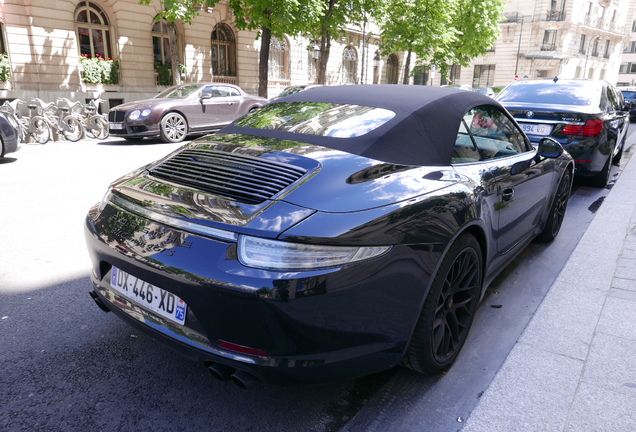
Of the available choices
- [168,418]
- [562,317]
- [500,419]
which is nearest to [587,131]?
[562,317]

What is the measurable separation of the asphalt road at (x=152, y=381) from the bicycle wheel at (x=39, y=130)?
29.8ft

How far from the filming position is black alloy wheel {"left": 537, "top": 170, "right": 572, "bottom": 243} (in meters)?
4.62

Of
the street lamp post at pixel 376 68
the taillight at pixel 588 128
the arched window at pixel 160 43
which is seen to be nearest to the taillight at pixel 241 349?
the taillight at pixel 588 128

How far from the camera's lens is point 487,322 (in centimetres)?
329

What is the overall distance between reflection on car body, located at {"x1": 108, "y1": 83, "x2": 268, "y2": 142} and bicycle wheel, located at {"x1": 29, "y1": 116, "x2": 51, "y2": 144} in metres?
1.50

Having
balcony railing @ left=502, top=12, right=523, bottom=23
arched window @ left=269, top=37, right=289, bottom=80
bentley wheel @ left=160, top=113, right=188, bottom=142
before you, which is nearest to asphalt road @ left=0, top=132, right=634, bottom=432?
bentley wheel @ left=160, top=113, right=188, bottom=142

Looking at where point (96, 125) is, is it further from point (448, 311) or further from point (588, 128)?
point (448, 311)

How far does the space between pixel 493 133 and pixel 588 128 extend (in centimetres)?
385

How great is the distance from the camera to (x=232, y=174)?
2354 mm

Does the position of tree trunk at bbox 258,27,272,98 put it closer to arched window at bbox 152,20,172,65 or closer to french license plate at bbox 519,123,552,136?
arched window at bbox 152,20,172,65

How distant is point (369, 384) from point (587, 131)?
17.9 feet

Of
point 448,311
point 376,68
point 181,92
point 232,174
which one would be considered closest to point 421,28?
point 376,68

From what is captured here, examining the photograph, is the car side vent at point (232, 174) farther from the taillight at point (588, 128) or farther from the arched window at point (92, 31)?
the arched window at point (92, 31)

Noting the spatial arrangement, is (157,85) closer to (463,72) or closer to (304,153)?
(304,153)
